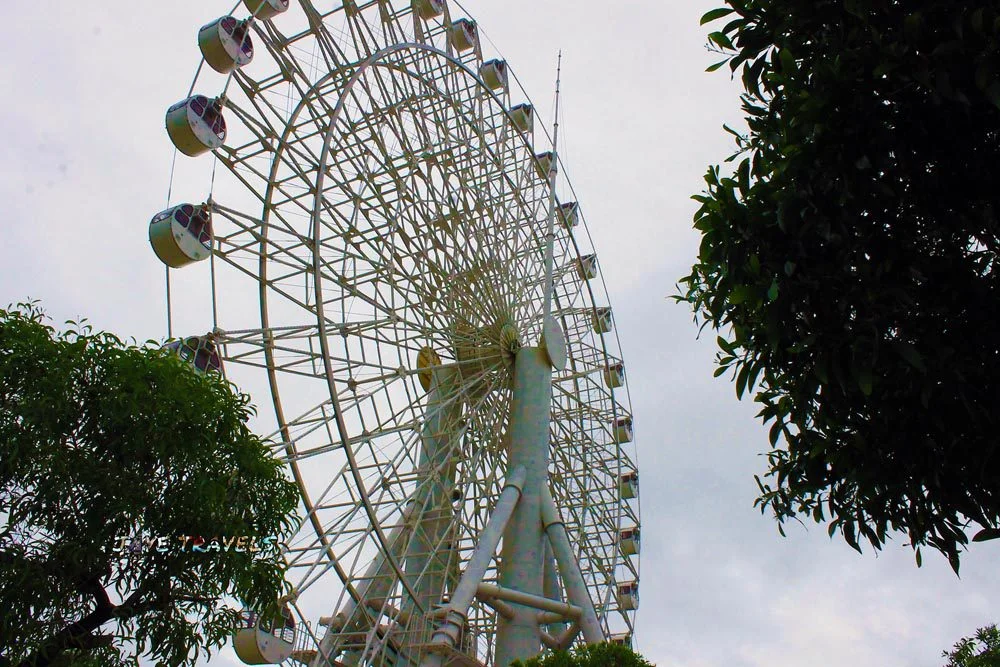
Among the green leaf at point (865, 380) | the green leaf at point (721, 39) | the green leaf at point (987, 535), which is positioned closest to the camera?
the green leaf at point (865, 380)

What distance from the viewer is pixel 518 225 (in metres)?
25.4

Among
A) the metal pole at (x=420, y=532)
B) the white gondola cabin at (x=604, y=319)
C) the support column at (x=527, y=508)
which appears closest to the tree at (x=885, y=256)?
the metal pole at (x=420, y=532)

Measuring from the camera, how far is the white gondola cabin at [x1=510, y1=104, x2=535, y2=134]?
26906 millimetres

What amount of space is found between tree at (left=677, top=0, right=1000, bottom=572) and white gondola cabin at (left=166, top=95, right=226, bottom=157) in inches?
502

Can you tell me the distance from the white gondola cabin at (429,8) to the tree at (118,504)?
573 inches

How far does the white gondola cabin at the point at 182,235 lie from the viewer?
17.7m

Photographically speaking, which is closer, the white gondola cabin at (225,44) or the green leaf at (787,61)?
the green leaf at (787,61)

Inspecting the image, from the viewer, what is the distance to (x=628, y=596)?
25281 mm

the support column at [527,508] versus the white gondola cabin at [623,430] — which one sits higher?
the white gondola cabin at [623,430]

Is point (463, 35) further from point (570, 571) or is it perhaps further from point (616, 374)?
point (570, 571)

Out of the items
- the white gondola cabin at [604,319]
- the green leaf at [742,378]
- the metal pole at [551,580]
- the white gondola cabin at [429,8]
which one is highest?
the white gondola cabin at [429,8]

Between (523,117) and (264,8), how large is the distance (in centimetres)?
932

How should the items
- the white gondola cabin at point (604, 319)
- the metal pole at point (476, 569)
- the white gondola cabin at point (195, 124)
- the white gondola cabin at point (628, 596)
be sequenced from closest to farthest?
the metal pole at point (476, 569) → the white gondola cabin at point (195, 124) → the white gondola cabin at point (628, 596) → the white gondola cabin at point (604, 319)

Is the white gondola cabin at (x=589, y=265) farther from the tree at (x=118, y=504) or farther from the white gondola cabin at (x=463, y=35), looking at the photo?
the tree at (x=118, y=504)
